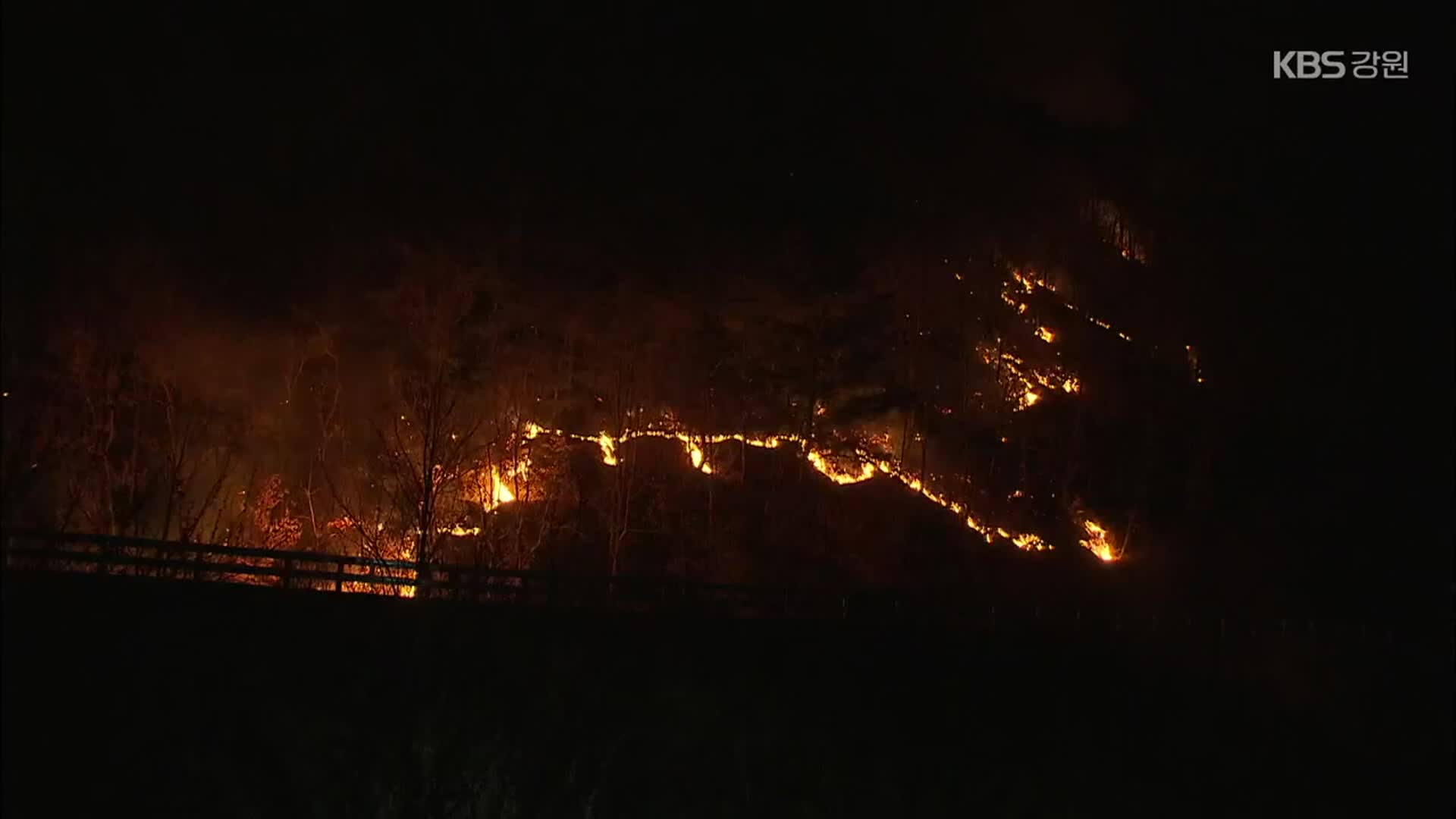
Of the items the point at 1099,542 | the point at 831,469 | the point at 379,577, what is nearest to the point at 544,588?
the point at 379,577

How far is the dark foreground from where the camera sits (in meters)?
13.7

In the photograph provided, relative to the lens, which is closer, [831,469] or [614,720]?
[614,720]

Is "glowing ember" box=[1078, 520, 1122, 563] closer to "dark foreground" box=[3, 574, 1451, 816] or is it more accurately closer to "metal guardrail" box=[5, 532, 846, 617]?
"dark foreground" box=[3, 574, 1451, 816]

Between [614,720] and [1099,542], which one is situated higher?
[1099,542]

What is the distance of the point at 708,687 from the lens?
1842cm

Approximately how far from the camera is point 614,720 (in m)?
17.1

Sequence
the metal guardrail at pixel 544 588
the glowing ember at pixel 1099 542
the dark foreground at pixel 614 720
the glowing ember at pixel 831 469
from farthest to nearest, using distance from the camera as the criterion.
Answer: the glowing ember at pixel 831 469
the glowing ember at pixel 1099 542
the metal guardrail at pixel 544 588
the dark foreground at pixel 614 720

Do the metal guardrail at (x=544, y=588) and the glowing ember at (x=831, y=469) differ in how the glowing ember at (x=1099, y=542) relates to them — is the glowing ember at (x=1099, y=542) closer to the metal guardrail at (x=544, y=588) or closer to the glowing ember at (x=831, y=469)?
the metal guardrail at (x=544, y=588)

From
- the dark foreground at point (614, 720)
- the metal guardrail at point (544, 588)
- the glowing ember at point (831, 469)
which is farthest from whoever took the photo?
the glowing ember at point (831, 469)

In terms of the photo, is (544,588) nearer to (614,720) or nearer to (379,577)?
(379,577)

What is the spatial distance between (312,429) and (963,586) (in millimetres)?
23482

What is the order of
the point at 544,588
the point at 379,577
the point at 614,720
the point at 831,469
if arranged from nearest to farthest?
the point at 614,720
the point at 379,577
the point at 544,588
the point at 831,469

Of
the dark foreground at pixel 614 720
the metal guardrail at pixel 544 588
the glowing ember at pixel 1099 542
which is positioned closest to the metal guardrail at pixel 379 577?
the metal guardrail at pixel 544 588

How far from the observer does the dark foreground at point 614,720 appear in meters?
13.7
